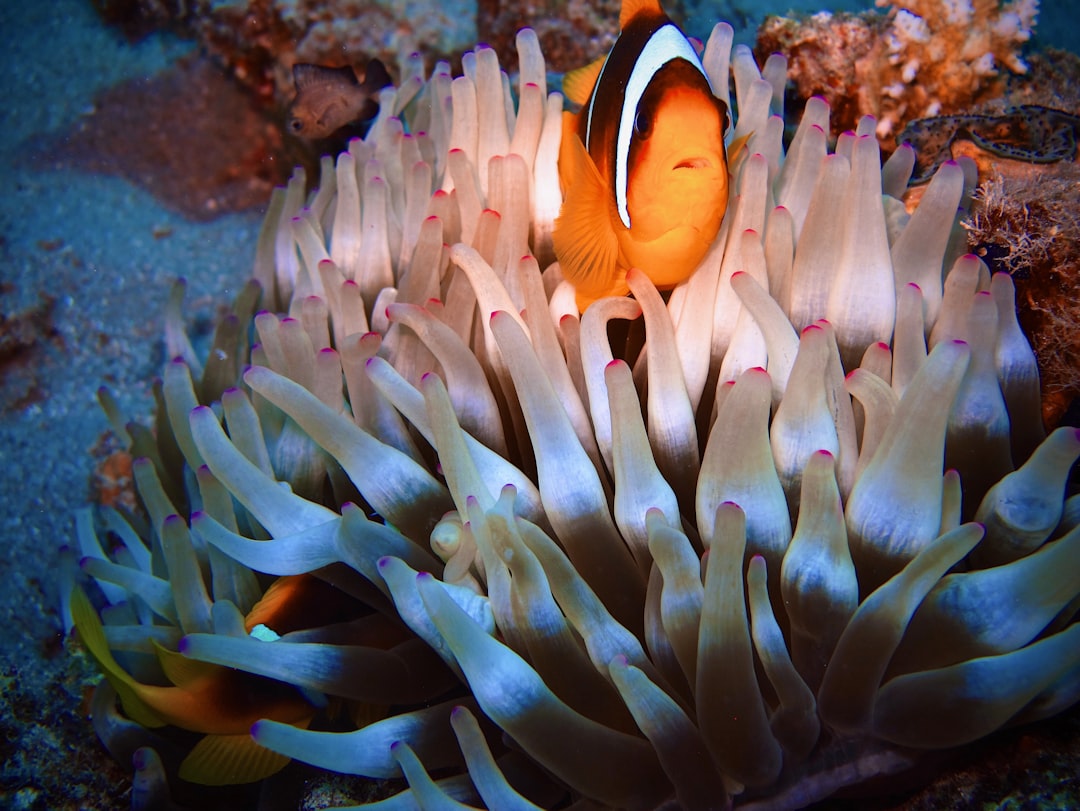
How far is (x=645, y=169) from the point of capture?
129 centimetres

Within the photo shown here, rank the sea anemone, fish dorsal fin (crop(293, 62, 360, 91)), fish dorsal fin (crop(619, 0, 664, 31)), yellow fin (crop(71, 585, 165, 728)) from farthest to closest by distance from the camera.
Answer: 1. fish dorsal fin (crop(293, 62, 360, 91))
2. fish dorsal fin (crop(619, 0, 664, 31))
3. yellow fin (crop(71, 585, 165, 728))
4. the sea anemone

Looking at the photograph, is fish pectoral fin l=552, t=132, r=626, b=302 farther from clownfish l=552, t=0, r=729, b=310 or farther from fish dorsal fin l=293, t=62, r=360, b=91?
fish dorsal fin l=293, t=62, r=360, b=91

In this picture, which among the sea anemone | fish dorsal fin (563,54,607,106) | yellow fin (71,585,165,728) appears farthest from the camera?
fish dorsal fin (563,54,607,106)

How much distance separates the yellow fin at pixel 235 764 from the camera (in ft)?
4.14

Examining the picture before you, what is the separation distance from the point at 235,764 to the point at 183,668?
19 centimetres

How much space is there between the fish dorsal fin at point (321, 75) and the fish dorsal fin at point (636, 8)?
4.90 ft

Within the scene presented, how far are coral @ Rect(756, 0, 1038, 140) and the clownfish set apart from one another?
3.49 ft

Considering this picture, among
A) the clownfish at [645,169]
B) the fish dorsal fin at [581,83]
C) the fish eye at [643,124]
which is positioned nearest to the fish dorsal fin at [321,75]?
the fish dorsal fin at [581,83]

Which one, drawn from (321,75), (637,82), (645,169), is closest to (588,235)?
(645,169)

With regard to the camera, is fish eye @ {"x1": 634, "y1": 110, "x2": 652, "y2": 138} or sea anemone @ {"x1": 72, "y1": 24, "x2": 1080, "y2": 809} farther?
fish eye @ {"x1": 634, "y1": 110, "x2": 652, "y2": 138}

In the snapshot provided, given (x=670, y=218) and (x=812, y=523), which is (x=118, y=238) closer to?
(x=670, y=218)

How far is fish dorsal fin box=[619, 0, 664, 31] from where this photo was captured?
1527 mm

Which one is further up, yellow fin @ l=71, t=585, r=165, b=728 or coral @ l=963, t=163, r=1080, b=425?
coral @ l=963, t=163, r=1080, b=425

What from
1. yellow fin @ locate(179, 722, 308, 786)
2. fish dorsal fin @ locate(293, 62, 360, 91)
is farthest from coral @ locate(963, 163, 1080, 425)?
fish dorsal fin @ locate(293, 62, 360, 91)
